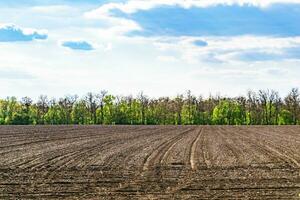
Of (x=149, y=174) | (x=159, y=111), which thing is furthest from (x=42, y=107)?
(x=149, y=174)

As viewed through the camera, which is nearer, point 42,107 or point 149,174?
point 149,174

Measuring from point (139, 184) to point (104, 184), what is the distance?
112cm

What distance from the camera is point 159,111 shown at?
13612cm

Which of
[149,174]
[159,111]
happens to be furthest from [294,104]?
[149,174]

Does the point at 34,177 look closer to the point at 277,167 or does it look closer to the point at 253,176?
the point at 253,176

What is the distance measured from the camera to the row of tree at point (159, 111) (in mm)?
128375

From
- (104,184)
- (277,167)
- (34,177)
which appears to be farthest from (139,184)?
(277,167)

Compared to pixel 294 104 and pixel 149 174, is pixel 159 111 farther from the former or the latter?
pixel 149 174

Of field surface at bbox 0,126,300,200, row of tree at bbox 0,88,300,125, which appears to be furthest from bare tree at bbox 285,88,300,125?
field surface at bbox 0,126,300,200

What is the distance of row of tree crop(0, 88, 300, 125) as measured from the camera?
128375mm

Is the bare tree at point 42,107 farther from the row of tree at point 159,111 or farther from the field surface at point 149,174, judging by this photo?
the field surface at point 149,174

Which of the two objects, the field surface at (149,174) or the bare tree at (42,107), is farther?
the bare tree at (42,107)

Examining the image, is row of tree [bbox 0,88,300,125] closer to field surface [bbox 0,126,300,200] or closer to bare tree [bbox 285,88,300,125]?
bare tree [bbox 285,88,300,125]

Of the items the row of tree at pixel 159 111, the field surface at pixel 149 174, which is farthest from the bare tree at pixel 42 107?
the field surface at pixel 149 174
